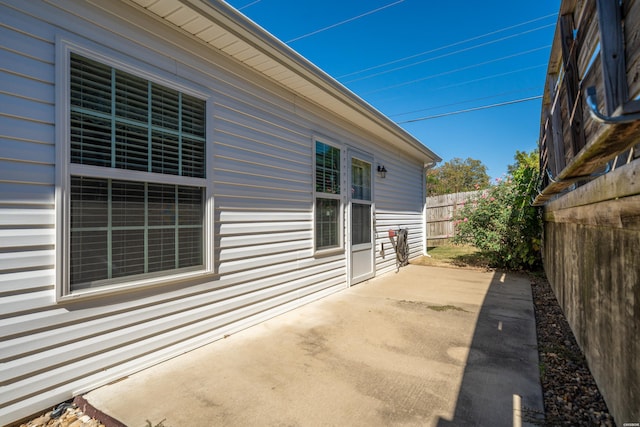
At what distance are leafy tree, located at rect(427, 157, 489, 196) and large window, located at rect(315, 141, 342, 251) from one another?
27078 mm

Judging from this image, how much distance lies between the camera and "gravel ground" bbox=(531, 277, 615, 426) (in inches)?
73.6

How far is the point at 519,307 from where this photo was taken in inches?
166

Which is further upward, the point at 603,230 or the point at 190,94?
the point at 190,94

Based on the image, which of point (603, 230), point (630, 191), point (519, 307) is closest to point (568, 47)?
point (630, 191)

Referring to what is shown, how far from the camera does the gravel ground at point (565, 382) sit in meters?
1.87

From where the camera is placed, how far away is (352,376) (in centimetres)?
243

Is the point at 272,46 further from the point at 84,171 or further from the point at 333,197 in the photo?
the point at 333,197

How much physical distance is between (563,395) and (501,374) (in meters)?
0.39

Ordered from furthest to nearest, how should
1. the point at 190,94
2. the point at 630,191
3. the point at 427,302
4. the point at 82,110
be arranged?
1. the point at 427,302
2. the point at 190,94
3. the point at 82,110
4. the point at 630,191

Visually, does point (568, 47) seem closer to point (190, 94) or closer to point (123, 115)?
point (190, 94)

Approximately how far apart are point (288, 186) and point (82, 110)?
2348mm

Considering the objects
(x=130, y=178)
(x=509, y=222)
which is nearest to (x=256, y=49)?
(x=130, y=178)

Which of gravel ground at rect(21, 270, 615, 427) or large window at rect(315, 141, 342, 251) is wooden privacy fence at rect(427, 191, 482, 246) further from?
gravel ground at rect(21, 270, 615, 427)

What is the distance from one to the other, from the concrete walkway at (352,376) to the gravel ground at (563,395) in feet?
0.28
